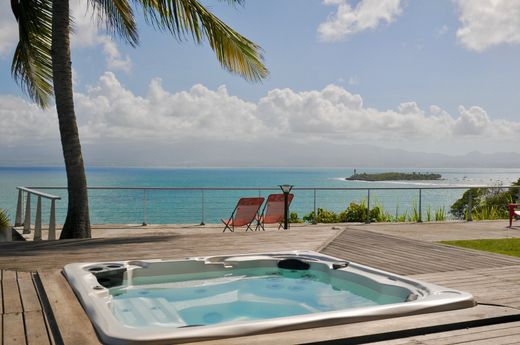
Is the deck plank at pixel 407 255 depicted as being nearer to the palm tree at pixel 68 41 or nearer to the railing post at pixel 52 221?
the palm tree at pixel 68 41

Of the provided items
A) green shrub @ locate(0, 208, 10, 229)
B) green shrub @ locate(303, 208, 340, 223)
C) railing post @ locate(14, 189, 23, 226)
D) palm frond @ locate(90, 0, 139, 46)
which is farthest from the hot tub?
green shrub @ locate(303, 208, 340, 223)

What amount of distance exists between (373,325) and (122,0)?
645cm

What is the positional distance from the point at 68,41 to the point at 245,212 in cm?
370

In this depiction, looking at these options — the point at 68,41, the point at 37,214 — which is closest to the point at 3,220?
the point at 37,214

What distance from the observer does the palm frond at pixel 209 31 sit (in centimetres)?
717

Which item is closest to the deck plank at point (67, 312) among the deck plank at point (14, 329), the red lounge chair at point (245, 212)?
the deck plank at point (14, 329)

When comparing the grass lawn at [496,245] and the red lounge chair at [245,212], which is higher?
the red lounge chair at [245,212]

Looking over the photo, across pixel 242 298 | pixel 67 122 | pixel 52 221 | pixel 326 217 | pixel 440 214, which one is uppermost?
pixel 67 122

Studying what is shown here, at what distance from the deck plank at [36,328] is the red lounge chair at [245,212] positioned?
567cm

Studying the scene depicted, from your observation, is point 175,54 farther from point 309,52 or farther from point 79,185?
point 79,185

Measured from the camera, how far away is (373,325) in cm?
281

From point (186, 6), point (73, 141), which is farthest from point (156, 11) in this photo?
point (73, 141)

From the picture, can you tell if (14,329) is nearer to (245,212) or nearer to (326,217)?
(245,212)

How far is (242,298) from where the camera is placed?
460 cm
